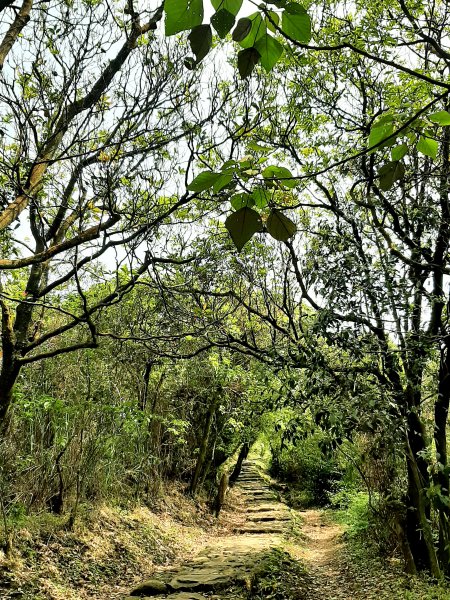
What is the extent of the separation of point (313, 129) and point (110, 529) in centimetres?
674

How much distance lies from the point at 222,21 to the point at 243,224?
0.31 m

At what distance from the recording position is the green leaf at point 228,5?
70 centimetres

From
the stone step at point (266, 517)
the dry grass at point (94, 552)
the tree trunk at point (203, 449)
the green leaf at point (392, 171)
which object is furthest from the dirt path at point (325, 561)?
the green leaf at point (392, 171)

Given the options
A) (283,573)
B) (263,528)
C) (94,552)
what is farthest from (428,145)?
(263,528)

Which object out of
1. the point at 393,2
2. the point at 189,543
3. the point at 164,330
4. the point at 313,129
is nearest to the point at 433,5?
the point at 393,2

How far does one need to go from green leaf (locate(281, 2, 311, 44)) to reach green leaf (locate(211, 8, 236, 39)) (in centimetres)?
8

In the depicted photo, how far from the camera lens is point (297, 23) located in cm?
72

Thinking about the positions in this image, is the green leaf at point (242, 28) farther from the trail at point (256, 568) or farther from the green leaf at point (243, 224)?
the trail at point (256, 568)

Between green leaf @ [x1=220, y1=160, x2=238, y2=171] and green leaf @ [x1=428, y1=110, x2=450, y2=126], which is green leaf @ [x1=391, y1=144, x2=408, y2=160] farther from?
green leaf @ [x1=220, y1=160, x2=238, y2=171]

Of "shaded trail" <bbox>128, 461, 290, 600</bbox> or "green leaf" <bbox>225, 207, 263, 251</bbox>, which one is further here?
"shaded trail" <bbox>128, 461, 290, 600</bbox>

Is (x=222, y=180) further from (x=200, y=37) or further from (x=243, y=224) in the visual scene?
(x=200, y=37)

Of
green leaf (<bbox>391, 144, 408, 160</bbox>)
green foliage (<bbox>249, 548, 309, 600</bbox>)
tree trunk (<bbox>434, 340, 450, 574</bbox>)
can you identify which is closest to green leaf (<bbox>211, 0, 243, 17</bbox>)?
green leaf (<bbox>391, 144, 408, 160</bbox>)

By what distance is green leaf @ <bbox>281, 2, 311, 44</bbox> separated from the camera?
2.32ft

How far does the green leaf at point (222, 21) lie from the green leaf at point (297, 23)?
0.08 m
